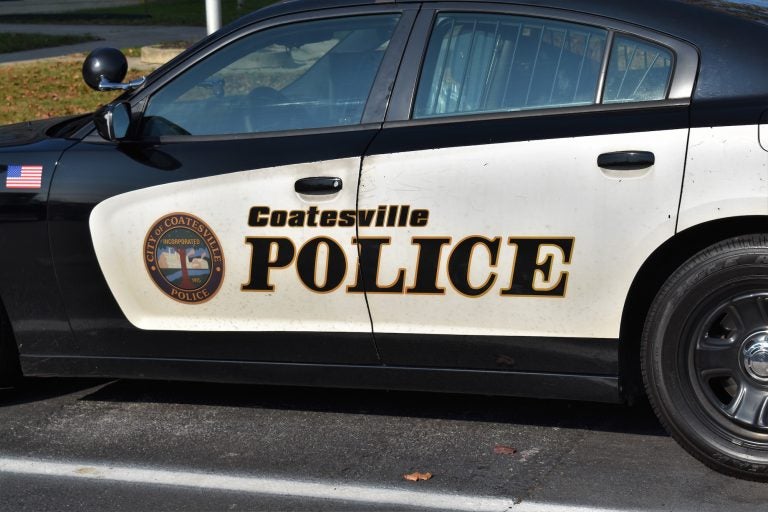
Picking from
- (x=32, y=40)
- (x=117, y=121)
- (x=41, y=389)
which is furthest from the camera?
(x=32, y=40)

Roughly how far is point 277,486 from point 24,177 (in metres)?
1.57

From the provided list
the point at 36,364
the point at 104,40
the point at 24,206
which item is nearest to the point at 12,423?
the point at 36,364

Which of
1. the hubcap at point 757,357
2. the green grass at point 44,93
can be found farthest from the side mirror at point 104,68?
the green grass at point 44,93

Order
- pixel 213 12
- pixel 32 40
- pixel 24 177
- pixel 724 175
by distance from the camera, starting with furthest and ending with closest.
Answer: pixel 32 40, pixel 213 12, pixel 24 177, pixel 724 175

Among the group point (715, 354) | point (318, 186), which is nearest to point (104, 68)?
point (318, 186)

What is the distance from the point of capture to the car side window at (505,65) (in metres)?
4.11

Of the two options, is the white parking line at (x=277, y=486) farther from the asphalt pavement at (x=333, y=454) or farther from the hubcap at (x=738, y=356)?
the hubcap at (x=738, y=356)

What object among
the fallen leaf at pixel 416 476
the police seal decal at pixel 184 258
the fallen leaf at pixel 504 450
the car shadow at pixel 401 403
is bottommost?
the fallen leaf at pixel 416 476

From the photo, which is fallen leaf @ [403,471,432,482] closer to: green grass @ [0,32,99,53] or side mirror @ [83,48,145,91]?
side mirror @ [83,48,145,91]

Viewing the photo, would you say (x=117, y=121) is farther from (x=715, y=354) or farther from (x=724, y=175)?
(x=715, y=354)

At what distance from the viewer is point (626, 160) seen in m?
3.90

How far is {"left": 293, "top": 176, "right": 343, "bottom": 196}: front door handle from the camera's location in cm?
422

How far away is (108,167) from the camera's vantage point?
453 centimetres

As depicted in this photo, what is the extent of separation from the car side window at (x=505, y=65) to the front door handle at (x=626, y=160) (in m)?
0.25
